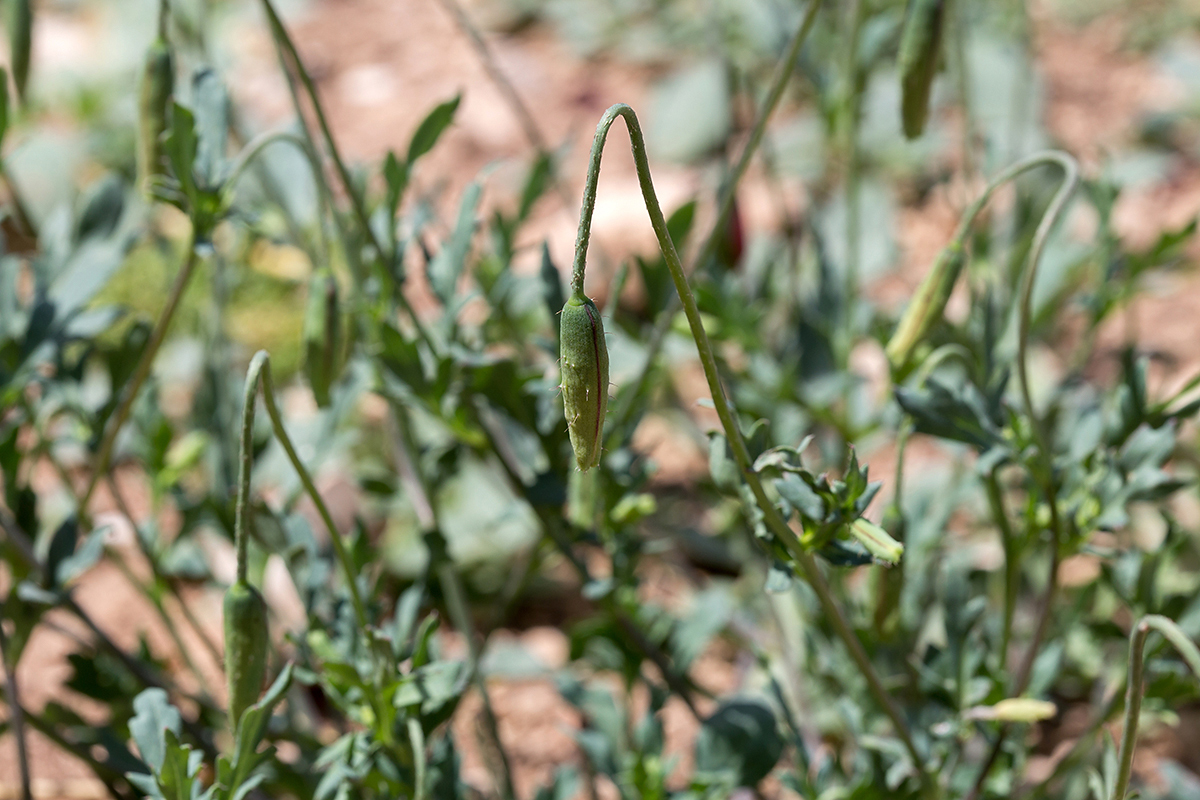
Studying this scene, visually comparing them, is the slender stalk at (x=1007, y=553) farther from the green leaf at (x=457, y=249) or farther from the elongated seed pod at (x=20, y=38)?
the elongated seed pod at (x=20, y=38)

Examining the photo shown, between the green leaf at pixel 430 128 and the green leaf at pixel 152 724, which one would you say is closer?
the green leaf at pixel 152 724

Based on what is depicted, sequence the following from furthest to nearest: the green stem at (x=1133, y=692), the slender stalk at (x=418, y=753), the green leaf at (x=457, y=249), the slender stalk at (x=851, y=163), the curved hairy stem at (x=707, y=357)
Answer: the slender stalk at (x=851, y=163) < the green leaf at (x=457, y=249) < the slender stalk at (x=418, y=753) < the green stem at (x=1133, y=692) < the curved hairy stem at (x=707, y=357)

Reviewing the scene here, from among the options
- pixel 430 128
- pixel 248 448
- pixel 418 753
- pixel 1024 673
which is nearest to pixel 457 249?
pixel 430 128

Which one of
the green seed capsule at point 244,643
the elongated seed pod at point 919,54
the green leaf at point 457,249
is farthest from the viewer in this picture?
the green leaf at point 457,249

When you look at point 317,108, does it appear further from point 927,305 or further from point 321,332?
point 927,305

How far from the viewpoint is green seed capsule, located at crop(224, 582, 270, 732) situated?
108cm

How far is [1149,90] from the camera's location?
12.8 feet

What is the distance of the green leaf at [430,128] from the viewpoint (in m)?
1.35

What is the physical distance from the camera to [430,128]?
136 cm

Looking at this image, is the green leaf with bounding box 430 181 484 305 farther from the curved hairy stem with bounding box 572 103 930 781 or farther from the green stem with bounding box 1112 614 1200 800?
the green stem with bounding box 1112 614 1200 800

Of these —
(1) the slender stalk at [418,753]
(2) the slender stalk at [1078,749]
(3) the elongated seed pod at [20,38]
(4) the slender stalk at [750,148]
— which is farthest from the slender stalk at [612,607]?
(3) the elongated seed pod at [20,38]

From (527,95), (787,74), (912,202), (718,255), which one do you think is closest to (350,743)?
(787,74)

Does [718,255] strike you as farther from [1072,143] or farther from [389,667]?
[1072,143]

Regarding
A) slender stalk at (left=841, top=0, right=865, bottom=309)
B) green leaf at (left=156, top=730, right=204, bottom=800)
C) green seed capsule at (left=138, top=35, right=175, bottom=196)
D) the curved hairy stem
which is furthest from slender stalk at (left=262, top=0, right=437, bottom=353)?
slender stalk at (left=841, top=0, right=865, bottom=309)
